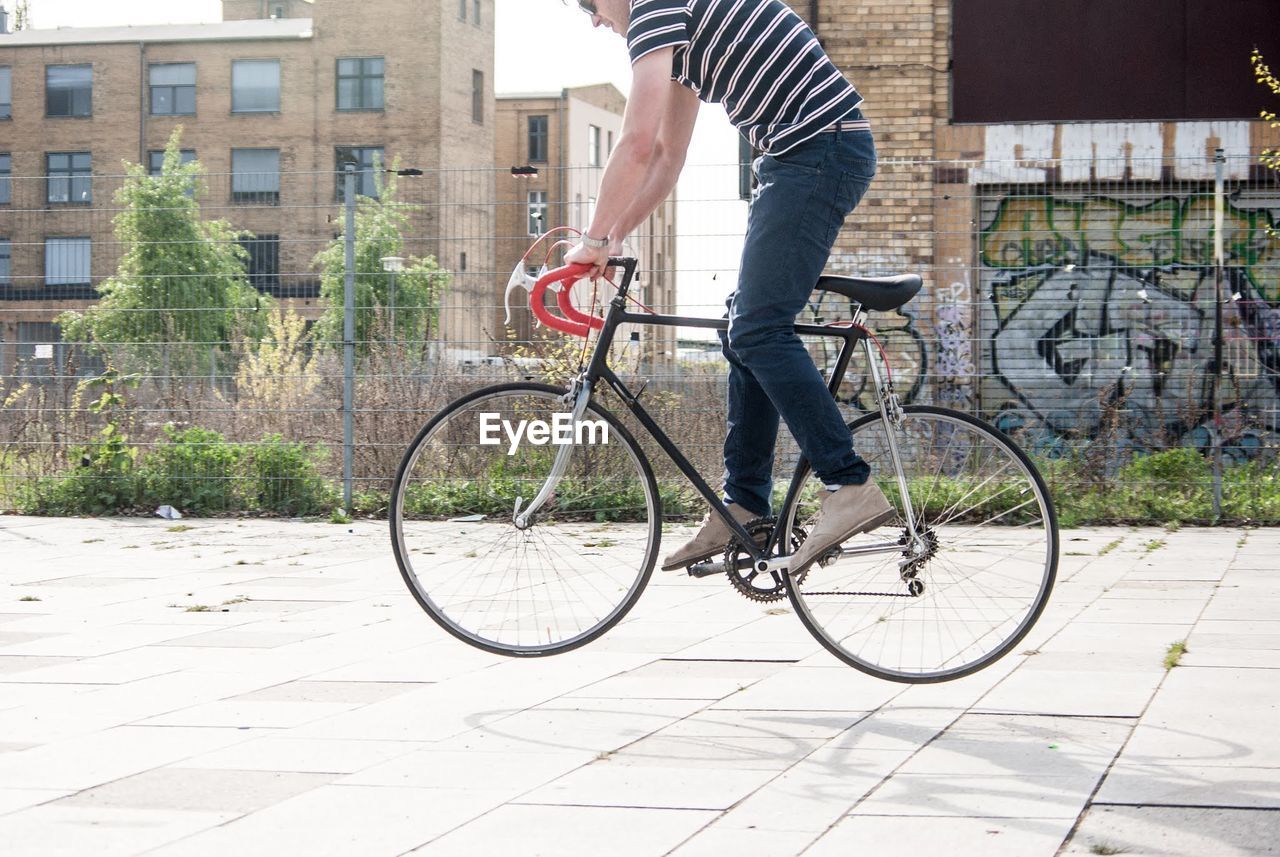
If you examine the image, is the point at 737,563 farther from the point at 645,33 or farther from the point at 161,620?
the point at 161,620

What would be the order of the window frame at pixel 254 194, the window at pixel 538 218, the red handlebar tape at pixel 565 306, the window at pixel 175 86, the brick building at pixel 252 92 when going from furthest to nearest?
the window at pixel 175 86, the brick building at pixel 252 92, the window frame at pixel 254 194, the window at pixel 538 218, the red handlebar tape at pixel 565 306

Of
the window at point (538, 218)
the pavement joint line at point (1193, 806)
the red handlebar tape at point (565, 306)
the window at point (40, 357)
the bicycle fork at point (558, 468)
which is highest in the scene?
the window at point (538, 218)

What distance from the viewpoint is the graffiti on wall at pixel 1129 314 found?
10.5m

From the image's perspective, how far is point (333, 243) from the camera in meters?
13.0

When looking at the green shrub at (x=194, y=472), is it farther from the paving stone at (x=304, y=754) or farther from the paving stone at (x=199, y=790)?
the paving stone at (x=199, y=790)

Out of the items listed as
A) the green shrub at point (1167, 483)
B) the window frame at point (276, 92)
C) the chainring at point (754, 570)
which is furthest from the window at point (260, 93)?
the chainring at point (754, 570)

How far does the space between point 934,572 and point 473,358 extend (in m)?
6.26

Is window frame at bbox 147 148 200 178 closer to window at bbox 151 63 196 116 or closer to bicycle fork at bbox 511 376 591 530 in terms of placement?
window at bbox 151 63 196 116

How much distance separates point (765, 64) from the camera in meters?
4.44

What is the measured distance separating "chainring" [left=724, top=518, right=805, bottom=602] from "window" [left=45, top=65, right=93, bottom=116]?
201ft

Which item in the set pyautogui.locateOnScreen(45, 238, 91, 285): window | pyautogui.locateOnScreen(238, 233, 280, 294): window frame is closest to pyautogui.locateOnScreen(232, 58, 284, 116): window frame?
pyautogui.locateOnScreen(45, 238, 91, 285): window

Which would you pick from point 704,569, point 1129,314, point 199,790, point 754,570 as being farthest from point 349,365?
point 199,790

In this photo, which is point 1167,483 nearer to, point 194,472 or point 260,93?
point 194,472

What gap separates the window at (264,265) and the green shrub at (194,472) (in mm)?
1276
